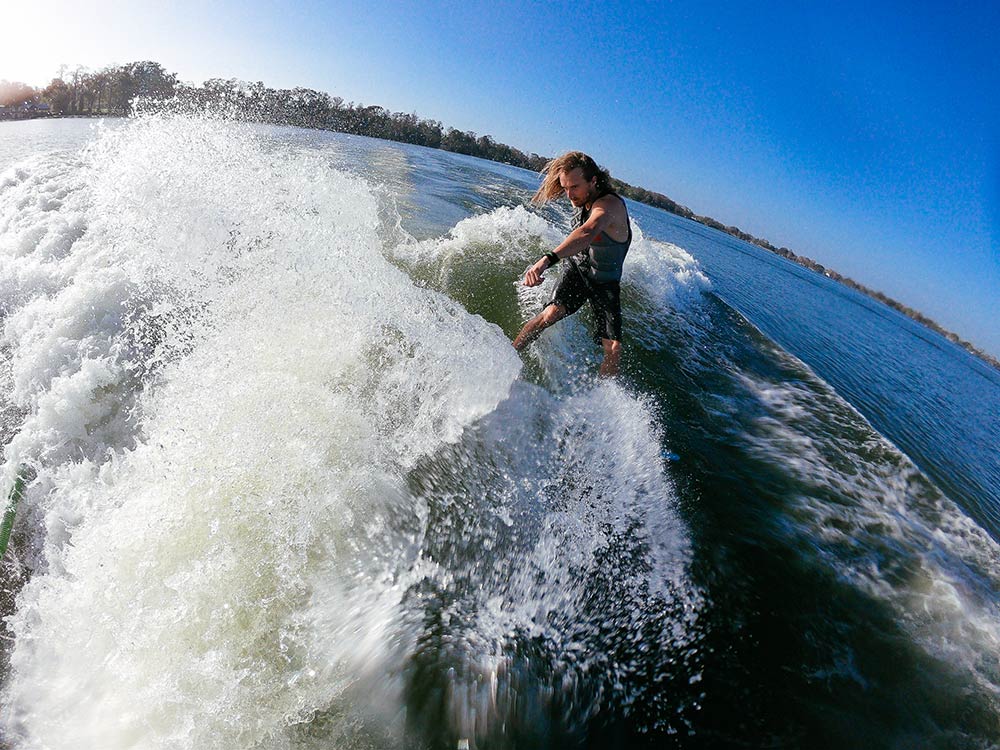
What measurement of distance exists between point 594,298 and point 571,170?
4.77 ft

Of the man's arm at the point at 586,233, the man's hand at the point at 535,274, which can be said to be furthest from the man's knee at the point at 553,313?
the man's hand at the point at 535,274

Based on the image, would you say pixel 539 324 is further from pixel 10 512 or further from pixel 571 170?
pixel 10 512

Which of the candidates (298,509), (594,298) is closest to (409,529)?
(298,509)

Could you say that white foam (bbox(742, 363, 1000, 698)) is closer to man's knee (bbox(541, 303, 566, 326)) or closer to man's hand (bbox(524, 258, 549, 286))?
man's knee (bbox(541, 303, 566, 326))

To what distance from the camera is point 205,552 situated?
2.92m

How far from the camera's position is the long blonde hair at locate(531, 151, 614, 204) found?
4.96 m

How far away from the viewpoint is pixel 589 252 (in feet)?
18.0

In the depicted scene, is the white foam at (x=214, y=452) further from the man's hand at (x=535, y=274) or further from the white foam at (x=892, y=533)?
the white foam at (x=892, y=533)

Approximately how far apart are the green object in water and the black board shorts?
506cm

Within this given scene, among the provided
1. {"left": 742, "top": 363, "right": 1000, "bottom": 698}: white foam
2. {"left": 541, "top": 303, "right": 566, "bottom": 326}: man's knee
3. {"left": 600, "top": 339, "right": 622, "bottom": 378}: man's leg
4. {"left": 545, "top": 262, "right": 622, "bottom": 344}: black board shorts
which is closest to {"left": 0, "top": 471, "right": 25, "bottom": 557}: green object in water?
{"left": 541, "top": 303, "right": 566, "bottom": 326}: man's knee

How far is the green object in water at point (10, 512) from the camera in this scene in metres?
3.24

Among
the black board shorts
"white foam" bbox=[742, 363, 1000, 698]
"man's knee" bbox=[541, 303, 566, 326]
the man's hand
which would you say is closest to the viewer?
"white foam" bbox=[742, 363, 1000, 698]

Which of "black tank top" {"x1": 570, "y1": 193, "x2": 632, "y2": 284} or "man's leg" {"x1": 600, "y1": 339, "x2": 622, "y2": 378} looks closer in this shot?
"black tank top" {"x1": 570, "y1": 193, "x2": 632, "y2": 284}

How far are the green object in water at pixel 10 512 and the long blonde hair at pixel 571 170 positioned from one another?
5066mm
